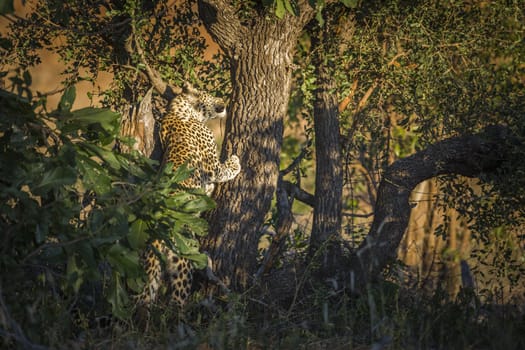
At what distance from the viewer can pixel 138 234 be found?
14.1 feet

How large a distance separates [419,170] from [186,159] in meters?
2.24

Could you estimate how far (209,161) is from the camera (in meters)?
6.43

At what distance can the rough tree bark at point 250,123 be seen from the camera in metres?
6.14

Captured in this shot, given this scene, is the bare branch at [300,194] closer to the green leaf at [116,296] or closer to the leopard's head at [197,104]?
the leopard's head at [197,104]

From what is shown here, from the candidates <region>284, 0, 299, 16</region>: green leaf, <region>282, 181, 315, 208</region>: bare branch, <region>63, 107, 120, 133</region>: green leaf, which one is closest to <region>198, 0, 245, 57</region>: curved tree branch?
<region>284, 0, 299, 16</region>: green leaf

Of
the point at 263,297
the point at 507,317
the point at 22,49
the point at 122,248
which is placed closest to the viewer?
the point at 122,248

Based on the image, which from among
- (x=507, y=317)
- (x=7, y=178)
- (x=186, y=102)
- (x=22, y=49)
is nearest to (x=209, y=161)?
(x=186, y=102)

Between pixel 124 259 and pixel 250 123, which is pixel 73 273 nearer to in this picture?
pixel 124 259

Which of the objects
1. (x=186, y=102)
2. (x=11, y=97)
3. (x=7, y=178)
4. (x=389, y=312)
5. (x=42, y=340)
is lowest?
(x=42, y=340)

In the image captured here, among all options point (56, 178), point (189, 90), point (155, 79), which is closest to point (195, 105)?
point (189, 90)

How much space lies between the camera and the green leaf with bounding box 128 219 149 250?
4.26 m

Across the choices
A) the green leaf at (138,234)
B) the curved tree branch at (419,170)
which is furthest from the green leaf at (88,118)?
the curved tree branch at (419,170)

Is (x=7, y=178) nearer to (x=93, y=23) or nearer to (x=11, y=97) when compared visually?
(x=11, y=97)

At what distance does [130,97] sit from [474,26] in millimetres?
3735
